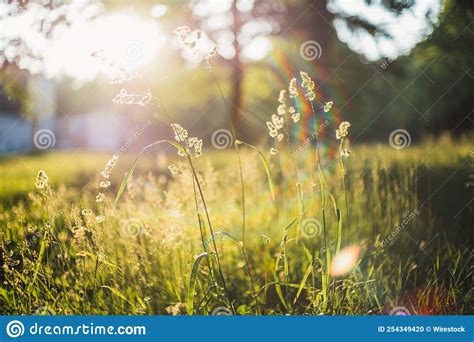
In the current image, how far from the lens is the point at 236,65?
10.3 ft

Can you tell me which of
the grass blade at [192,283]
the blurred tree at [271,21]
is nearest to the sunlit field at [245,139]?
the blurred tree at [271,21]

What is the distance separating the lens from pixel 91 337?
2775 mm

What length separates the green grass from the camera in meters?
2.70

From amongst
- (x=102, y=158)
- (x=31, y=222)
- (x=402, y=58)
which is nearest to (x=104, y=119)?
(x=102, y=158)

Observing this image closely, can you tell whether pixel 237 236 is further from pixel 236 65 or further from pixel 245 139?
pixel 236 65

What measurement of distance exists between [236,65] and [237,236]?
100 centimetres

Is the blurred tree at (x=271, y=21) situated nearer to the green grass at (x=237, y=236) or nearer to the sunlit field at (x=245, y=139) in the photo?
the sunlit field at (x=245, y=139)

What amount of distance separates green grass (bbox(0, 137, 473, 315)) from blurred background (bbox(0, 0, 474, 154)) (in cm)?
18

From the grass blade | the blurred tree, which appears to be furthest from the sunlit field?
the grass blade

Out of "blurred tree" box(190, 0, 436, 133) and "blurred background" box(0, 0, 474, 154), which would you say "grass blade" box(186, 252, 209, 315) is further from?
"blurred tree" box(190, 0, 436, 133)

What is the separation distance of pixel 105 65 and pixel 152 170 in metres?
0.64

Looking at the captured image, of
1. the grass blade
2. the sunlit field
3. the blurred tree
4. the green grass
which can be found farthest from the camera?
the blurred tree

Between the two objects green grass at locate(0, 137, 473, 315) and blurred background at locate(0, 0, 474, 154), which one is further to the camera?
blurred background at locate(0, 0, 474, 154)

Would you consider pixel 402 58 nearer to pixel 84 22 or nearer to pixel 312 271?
pixel 312 271
